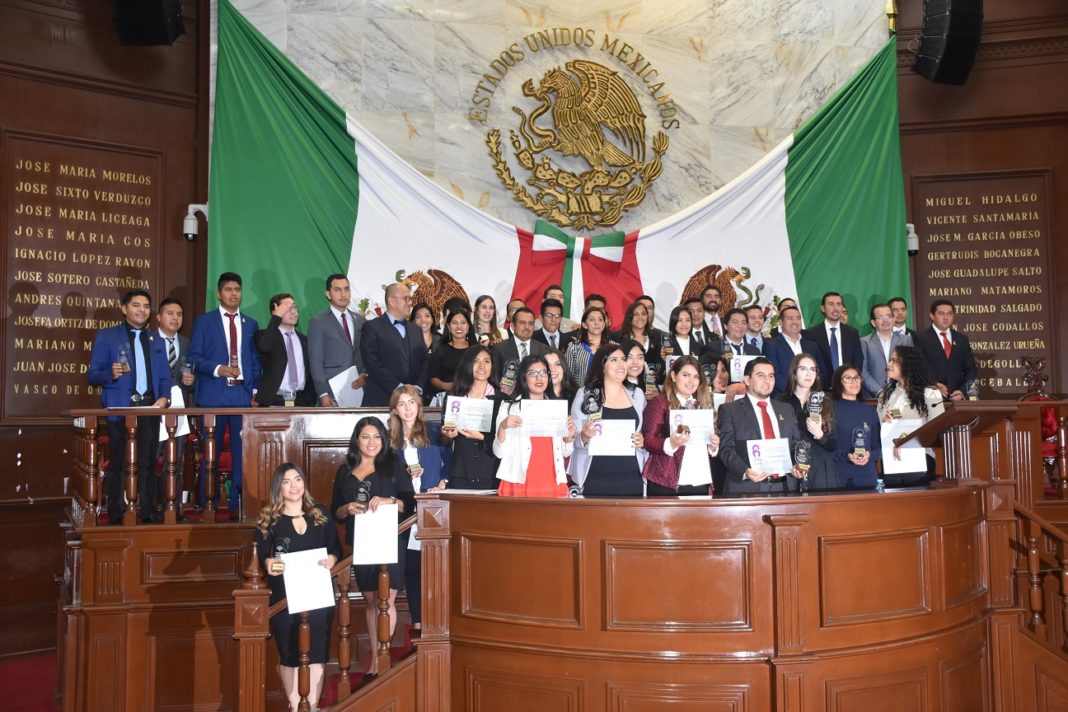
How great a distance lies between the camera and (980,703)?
5754mm

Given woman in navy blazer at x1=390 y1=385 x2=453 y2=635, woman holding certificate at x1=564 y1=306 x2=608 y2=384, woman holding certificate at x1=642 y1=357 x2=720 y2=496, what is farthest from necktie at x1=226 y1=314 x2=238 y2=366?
woman holding certificate at x1=642 y1=357 x2=720 y2=496

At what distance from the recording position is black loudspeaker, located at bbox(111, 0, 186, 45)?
341 inches

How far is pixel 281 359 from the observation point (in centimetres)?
743

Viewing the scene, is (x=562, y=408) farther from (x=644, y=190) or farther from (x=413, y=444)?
(x=644, y=190)

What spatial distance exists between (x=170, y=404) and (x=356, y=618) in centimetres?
187

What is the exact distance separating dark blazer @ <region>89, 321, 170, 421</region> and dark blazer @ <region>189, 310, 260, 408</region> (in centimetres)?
25

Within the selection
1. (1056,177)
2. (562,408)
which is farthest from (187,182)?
(1056,177)

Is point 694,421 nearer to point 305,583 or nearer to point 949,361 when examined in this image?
point 305,583

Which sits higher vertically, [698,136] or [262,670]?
[698,136]

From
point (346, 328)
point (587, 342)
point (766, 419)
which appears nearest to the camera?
point (766, 419)

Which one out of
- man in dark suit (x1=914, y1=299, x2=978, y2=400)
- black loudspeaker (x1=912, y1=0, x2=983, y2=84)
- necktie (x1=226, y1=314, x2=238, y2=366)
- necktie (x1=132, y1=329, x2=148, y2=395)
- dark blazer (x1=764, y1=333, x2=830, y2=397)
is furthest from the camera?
black loudspeaker (x1=912, y1=0, x2=983, y2=84)

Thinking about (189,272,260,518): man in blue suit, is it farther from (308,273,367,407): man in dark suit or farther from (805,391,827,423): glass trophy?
(805,391,827,423): glass trophy

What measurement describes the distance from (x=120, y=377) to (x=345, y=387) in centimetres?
145

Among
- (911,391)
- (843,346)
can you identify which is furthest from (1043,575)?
(843,346)
